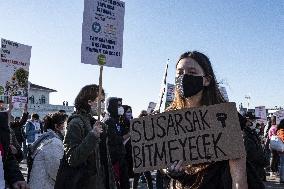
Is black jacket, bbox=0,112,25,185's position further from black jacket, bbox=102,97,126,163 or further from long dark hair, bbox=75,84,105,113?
black jacket, bbox=102,97,126,163

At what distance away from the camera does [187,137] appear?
2916mm

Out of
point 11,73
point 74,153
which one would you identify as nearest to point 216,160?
point 74,153

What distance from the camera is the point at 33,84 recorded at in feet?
323

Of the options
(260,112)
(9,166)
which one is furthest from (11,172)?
(260,112)

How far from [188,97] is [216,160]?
0.42 m

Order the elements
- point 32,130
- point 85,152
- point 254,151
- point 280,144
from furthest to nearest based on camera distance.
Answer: point 32,130 < point 280,144 < point 85,152 < point 254,151

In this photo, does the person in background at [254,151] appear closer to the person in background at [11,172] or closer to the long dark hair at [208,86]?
the long dark hair at [208,86]

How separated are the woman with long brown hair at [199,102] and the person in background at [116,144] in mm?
4783

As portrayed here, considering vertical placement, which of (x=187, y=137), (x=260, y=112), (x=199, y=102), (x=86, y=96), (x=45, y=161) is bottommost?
(x=45, y=161)

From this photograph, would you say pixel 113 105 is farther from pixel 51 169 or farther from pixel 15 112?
pixel 15 112

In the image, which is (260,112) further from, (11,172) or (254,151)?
(11,172)

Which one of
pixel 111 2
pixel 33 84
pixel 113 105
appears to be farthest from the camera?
pixel 33 84

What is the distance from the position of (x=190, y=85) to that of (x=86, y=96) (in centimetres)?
294

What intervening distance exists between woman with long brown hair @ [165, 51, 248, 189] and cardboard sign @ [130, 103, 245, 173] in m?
0.06
